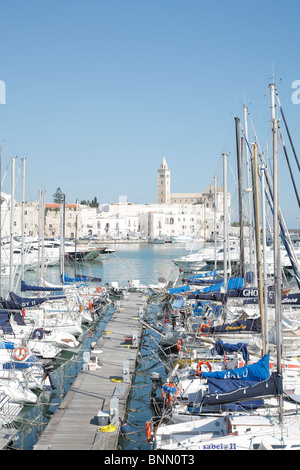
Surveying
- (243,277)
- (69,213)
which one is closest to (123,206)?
(69,213)

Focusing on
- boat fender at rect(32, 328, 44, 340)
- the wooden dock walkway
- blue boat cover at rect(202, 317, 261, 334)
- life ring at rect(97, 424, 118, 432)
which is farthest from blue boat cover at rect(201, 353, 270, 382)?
boat fender at rect(32, 328, 44, 340)

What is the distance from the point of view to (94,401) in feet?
51.3

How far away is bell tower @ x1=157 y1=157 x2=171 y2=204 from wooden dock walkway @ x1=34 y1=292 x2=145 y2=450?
550ft

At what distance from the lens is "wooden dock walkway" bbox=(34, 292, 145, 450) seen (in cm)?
1272

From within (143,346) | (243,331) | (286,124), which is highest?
(286,124)

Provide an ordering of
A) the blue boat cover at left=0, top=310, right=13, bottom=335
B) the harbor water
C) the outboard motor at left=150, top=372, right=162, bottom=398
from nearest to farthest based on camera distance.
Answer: the harbor water, the outboard motor at left=150, top=372, right=162, bottom=398, the blue boat cover at left=0, top=310, right=13, bottom=335

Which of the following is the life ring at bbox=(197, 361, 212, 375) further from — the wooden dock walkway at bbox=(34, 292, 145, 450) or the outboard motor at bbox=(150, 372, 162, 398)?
the wooden dock walkway at bbox=(34, 292, 145, 450)

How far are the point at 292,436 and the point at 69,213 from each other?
108645 mm

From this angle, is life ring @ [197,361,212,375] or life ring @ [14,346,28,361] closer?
life ring @ [197,361,212,375]

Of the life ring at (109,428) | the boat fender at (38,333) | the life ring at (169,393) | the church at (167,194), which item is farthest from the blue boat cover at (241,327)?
the church at (167,194)

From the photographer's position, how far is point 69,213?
11725cm

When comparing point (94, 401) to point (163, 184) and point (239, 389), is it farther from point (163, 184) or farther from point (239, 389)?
point (163, 184)

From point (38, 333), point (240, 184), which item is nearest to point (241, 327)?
point (38, 333)
